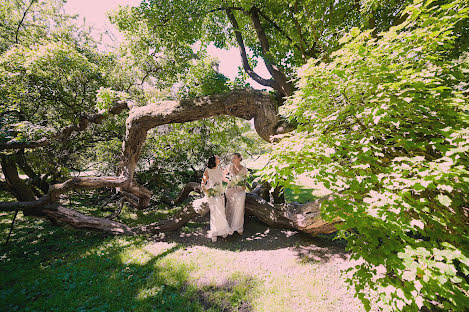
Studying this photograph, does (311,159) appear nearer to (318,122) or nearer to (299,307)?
(318,122)

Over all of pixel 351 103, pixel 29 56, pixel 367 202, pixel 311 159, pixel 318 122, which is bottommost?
pixel 367 202

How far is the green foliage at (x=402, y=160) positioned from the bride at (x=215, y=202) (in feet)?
9.88

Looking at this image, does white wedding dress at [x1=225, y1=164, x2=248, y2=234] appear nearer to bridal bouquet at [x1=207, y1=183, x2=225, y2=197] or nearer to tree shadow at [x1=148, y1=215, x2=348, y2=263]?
tree shadow at [x1=148, y1=215, x2=348, y2=263]

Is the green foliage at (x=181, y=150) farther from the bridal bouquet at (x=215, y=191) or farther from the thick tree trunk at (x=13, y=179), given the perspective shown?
the thick tree trunk at (x=13, y=179)

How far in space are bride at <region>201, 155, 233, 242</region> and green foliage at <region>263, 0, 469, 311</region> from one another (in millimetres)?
3011

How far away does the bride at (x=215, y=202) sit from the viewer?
5.48 m

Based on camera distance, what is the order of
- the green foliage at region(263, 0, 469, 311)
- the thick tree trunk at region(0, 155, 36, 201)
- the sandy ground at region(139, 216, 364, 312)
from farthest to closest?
the thick tree trunk at region(0, 155, 36, 201) < the sandy ground at region(139, 216, 364, 312) < the green foliage at region(263, 0, 469, 311)

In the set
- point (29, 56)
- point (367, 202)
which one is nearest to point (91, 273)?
point (367, 202)

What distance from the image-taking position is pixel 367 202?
6.73 ft

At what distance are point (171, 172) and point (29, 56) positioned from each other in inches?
248

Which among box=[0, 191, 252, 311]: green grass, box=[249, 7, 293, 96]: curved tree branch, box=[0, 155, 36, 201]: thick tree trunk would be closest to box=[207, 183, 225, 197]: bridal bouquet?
box=[0, 191, 252, 311]: green grass

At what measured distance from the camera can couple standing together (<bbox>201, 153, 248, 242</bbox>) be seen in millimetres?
5500

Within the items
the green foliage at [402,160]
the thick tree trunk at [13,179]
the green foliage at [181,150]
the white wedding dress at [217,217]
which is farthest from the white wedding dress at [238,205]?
the thick tree trunk at [13,179]

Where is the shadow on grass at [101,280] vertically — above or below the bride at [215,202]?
below
